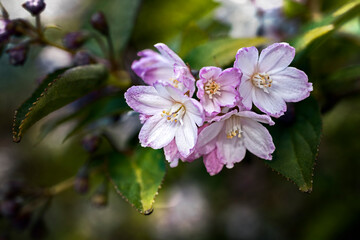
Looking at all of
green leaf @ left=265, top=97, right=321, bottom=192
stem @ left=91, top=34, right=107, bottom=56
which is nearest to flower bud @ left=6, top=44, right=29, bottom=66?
stem @ left=91, top=34, right=107, bottom=56

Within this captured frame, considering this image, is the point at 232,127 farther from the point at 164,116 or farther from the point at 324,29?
the point at 324,29

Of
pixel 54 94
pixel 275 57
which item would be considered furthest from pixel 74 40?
pixel 275 57

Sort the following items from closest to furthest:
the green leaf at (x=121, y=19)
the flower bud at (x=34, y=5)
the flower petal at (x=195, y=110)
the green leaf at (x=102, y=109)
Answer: the flower petal at (x=195, y=110)
the flower bud at (x=34, y=5)
the green leaf at (x=102, y=109)
the green leaf at (x=121, y=19)

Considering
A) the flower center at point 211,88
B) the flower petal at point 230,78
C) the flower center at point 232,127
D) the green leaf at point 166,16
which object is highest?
the flower petal at point 230,78

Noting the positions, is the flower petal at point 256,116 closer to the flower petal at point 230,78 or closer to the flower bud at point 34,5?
the flower petal at point 230,78

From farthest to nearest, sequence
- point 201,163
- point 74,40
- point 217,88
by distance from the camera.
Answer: point 201,163, point 74,40, point 217,88

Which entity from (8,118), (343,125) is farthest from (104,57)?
(8,118)

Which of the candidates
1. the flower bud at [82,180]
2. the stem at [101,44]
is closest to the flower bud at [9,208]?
the flower bud at [82,180]

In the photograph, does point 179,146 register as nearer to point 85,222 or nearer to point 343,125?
point 343,125
